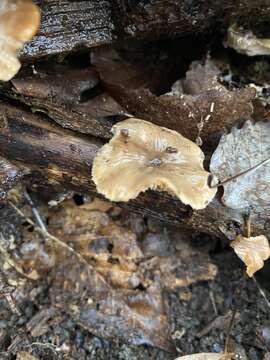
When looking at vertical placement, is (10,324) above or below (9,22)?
below

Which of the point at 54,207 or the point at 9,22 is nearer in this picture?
the point at 9,22

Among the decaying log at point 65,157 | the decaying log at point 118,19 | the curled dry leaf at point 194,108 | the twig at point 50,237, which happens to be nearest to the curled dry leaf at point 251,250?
the decaying log at point 65,157

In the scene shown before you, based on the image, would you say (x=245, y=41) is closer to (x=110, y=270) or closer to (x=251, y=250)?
(x=251, y=250)

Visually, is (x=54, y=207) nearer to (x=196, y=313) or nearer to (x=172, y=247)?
(x=172, y=247)

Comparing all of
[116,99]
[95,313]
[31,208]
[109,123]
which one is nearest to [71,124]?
[109,123]

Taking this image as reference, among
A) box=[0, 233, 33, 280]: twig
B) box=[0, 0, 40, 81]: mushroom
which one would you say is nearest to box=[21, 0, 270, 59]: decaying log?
box=[0, 0, 40, 81]: mushroom

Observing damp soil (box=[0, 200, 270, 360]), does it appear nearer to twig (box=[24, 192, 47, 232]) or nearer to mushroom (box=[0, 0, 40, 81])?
twig (box=[24, 192, 47, 232])

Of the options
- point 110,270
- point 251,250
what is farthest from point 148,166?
point 110,270
